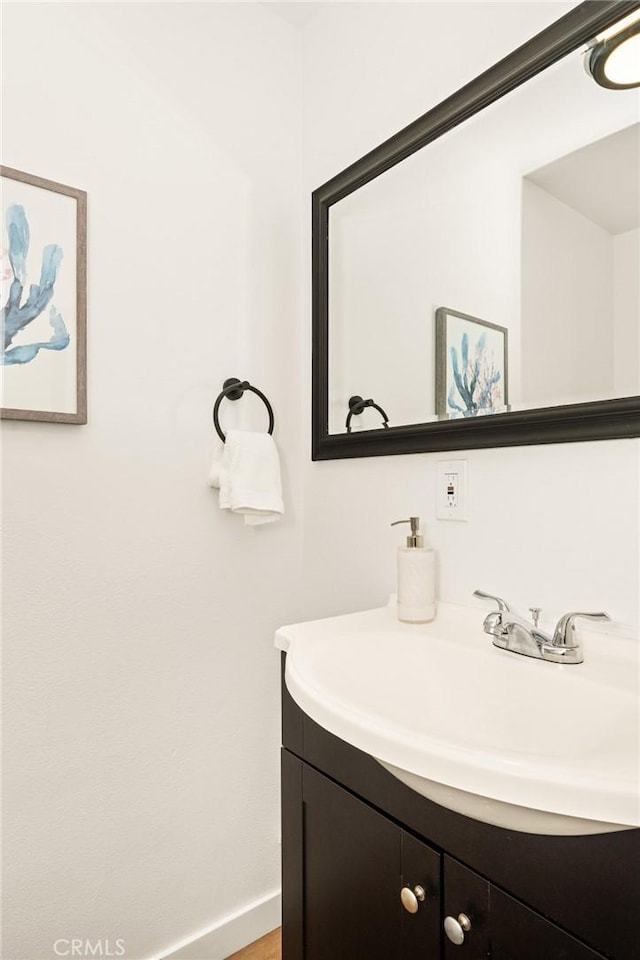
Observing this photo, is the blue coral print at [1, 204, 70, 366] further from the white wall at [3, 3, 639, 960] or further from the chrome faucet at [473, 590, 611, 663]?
the chrome faucet at [473, 590, 611, 663]

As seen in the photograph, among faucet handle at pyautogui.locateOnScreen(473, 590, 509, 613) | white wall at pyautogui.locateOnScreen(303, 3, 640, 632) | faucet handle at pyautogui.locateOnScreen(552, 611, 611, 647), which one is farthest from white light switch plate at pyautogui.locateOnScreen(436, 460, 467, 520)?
faucet handle at pyautogui.locateOnScreen(552, 611, 611, 647)

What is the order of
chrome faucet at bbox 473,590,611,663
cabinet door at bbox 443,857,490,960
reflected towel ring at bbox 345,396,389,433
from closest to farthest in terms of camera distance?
1. cabinet door at bbox 443,857,490,960
2. chrome faucet at bbox 473,590,611,663
3. reflected towel ring at bbox 345,396,389,433

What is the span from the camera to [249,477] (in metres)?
1.35

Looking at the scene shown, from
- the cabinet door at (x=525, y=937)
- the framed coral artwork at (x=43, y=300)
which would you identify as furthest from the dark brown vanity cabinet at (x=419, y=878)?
the framed coral artwork at (x=43, y=300)

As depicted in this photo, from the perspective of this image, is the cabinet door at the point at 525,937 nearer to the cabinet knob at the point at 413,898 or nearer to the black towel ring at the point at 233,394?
the cabinet knob at the point at 413,898

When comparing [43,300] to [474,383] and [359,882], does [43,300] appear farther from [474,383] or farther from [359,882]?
[359,882]

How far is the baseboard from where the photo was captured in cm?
133

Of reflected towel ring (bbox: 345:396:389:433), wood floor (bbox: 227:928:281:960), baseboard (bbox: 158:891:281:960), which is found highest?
reflected towel ring (bbox: 345:396:389:433)

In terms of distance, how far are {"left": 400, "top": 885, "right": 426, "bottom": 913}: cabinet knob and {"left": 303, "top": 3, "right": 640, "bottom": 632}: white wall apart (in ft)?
1.53

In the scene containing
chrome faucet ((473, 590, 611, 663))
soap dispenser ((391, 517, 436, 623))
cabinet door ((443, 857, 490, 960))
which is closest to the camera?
cabinet door ((443, 857, 490, 960))

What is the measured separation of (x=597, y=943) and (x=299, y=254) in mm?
1524

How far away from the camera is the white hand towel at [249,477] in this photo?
1.33 meters

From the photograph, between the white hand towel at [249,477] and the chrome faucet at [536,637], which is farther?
the white hand towel at [249,477]

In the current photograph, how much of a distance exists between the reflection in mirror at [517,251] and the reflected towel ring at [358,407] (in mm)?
17
